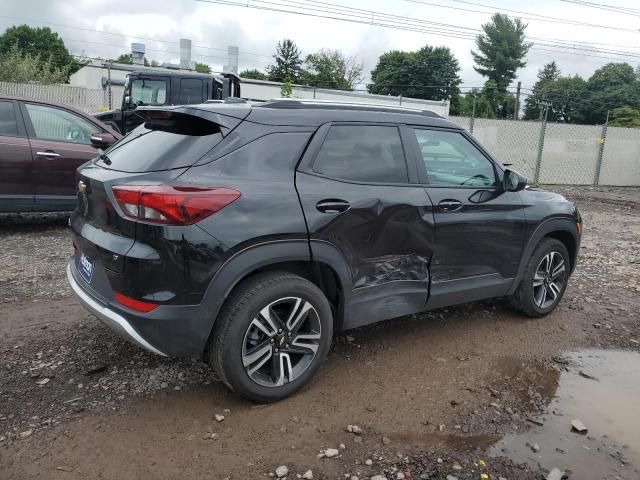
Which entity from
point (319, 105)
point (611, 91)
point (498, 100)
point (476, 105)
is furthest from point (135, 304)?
point (611, 91)

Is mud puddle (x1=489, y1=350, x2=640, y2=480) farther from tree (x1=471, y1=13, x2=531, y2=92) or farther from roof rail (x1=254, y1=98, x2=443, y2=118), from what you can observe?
tree (x1=471, y1=13, x2=531, y2=92)

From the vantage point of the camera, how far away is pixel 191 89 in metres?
13.1

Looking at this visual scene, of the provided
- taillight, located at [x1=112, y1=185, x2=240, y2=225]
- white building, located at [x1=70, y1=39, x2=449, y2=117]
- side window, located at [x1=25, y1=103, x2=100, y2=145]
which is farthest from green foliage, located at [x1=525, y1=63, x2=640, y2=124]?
taillight, located at [x1=112, y1=185, x2=240, y2=225]

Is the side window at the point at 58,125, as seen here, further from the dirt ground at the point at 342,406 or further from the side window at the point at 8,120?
the dirt ground at the point at 342,406

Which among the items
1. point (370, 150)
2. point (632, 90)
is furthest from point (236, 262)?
point (632, 90)

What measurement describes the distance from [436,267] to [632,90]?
7011 centimetres

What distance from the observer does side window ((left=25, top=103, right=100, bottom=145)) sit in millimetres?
6852

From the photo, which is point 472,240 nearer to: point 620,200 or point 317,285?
point 317,285

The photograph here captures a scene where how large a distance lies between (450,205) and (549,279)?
5.30 feet

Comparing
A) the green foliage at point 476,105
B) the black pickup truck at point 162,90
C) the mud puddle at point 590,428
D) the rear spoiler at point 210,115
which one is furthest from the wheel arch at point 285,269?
the green foliage at point 476,105

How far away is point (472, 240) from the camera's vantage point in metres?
4.06

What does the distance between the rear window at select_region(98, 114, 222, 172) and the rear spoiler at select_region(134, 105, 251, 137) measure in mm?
14

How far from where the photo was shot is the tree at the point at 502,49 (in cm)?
6700

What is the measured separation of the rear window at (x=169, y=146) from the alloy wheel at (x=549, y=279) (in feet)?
10.2
